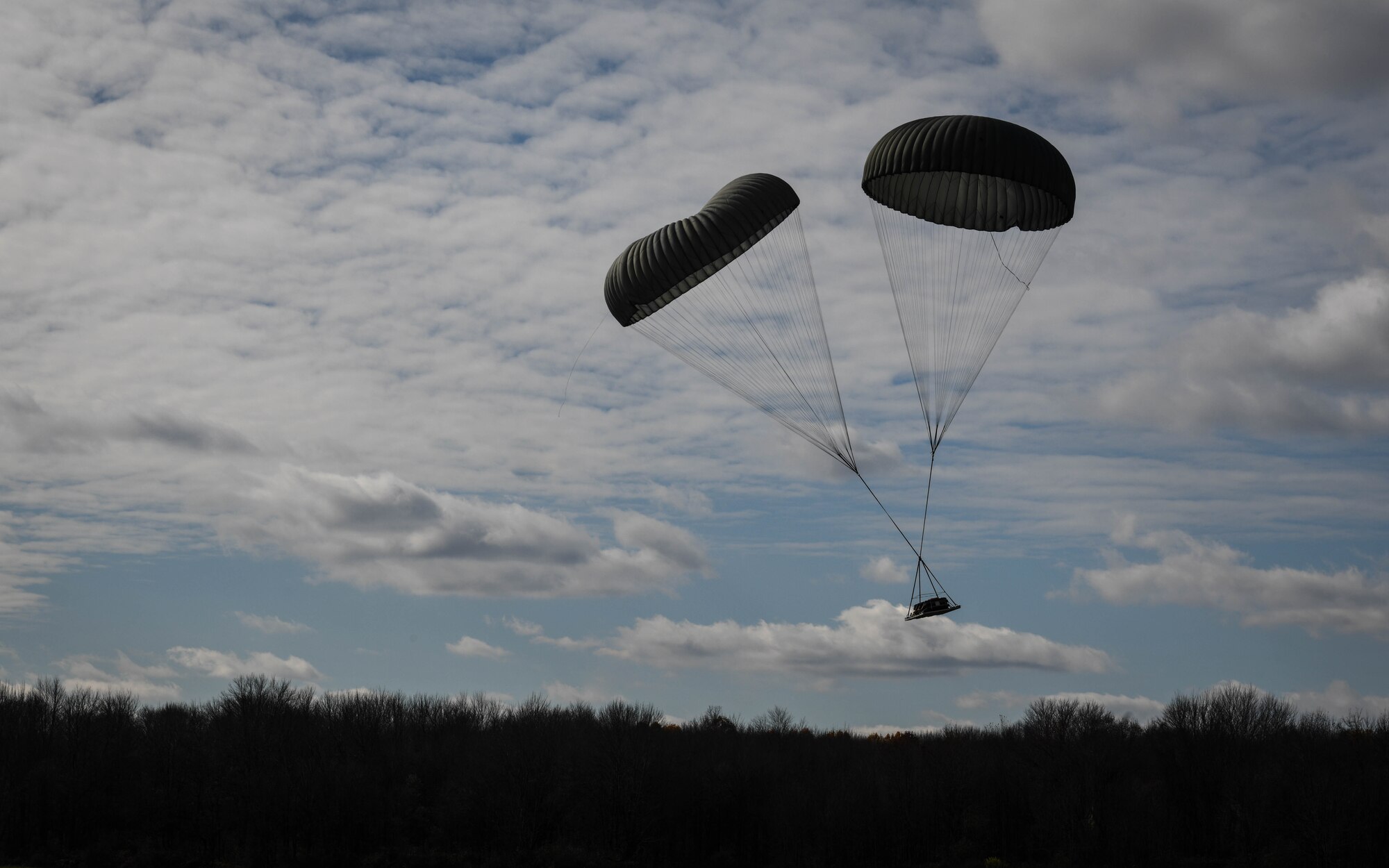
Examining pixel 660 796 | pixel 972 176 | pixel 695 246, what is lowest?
pixel 660 796

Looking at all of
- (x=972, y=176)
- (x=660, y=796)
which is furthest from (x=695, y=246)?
(x=660, y=796)

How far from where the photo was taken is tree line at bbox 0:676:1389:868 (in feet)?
164

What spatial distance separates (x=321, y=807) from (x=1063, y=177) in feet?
152

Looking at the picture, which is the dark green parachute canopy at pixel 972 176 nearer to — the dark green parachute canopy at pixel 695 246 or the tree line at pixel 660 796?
the dark green parachute canopy at pixel 695 246

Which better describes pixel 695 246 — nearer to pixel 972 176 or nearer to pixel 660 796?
pixel 972 176

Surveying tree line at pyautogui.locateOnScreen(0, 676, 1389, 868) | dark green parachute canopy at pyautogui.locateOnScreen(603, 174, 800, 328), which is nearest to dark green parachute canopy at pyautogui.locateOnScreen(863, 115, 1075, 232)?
dark green parachute canopy at pyautogui.locateOnScreen(603, 174, 800, 328)

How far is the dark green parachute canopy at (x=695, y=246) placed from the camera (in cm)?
2061

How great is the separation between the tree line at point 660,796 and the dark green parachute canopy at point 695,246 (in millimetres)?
36182

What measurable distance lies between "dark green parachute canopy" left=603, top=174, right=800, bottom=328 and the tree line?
36182mm

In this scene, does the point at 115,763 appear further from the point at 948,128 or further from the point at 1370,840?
the point at 1370,840

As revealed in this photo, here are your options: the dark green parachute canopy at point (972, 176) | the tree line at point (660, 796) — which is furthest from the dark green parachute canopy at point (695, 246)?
the tree line at point (660, 796)

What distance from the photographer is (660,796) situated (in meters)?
54.6

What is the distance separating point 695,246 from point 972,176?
20.4ft

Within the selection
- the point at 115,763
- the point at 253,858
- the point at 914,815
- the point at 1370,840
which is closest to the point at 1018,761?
the point at 914,815
